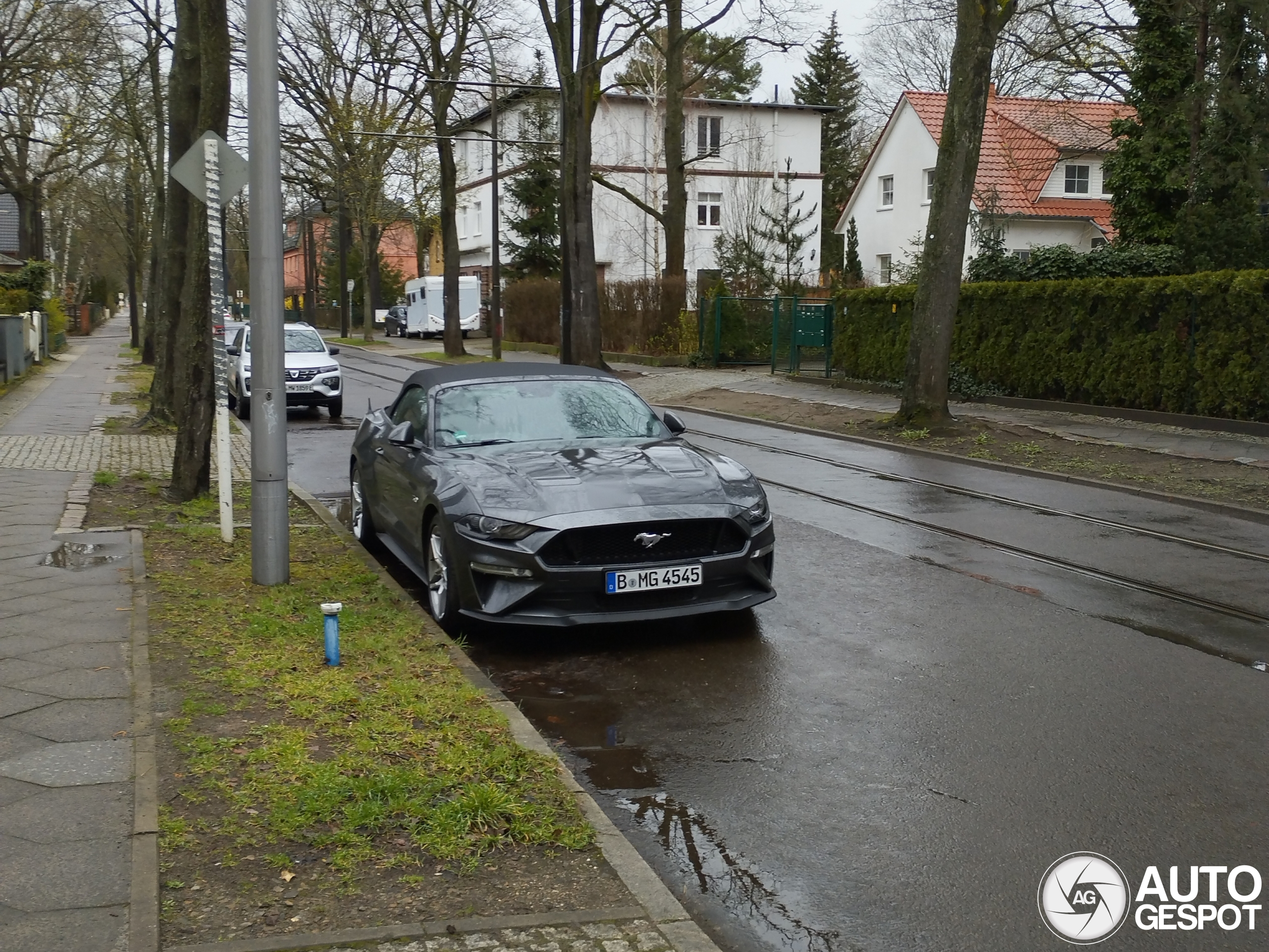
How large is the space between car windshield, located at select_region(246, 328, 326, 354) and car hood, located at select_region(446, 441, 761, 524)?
50.3 ft

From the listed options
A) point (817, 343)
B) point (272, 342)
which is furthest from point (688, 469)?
point (817, 343)

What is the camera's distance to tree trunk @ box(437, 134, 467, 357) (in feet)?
136

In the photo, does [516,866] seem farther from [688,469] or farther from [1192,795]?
[688,469]

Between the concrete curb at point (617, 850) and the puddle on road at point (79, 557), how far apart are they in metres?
3.35

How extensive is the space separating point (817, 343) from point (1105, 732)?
23.9 metres

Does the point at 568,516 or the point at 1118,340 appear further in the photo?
the point at 1118,340

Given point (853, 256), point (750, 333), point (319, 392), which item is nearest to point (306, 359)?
point (319, 392)

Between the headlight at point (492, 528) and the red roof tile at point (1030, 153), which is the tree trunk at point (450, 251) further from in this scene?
the headlight at point (492, 528)

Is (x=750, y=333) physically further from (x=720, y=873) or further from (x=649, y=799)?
(x=720, y=873)

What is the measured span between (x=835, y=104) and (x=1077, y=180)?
30492 millimetres

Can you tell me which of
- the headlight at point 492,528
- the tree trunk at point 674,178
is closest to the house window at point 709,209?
the tree trunk at point 674,178

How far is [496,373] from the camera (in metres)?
8.77

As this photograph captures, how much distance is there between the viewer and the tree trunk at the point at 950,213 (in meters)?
17.1

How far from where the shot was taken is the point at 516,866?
3982mm
